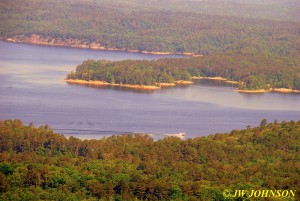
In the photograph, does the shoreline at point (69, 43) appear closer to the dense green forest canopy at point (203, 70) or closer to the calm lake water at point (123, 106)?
the dense green forest canopy at point (203, 70)

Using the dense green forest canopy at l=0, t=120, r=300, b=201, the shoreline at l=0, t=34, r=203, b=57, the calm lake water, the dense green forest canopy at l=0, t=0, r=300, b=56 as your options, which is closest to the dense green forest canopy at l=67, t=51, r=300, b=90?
the calm lake water

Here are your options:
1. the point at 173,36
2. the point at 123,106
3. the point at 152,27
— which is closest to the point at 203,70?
the point at 123,106

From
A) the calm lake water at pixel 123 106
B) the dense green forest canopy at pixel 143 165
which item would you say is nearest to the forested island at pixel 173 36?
the calm lake water at pixel 123 106

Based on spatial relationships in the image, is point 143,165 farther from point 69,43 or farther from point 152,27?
point 152,27

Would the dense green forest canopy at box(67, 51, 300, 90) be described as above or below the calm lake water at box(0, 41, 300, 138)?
above

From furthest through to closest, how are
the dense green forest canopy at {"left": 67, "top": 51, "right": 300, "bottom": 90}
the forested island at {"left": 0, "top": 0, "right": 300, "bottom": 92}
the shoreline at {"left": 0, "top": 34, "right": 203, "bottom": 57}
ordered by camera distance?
the shoreline at {"left": 0, "top": 34, "right": 203, "bottom": 57}, the forested island at {"left": 0, "top": 0, "right": 300, "bottom": 92}, the dense green forest canopy at {"left": 67, "top": 51, "right": 300, "bottom": 90}

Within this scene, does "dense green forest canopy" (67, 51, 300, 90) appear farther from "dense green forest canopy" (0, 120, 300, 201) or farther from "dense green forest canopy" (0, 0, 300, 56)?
"dense green forest canopy" (0, 120, 300, 201)

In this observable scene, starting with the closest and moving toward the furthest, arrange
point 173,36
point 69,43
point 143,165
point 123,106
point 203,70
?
1. point 143,165
2. point 123,106
3. point 203,70
4. point 69,43
5. point 173,36
